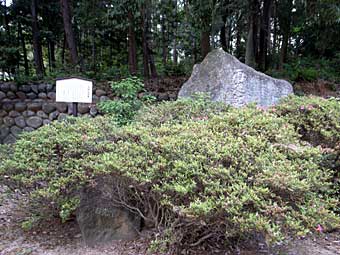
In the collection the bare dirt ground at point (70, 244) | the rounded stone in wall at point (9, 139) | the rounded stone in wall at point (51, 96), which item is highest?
the rounded stone in wall at point (51, 96)

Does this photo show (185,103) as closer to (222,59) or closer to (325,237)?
(222,59)

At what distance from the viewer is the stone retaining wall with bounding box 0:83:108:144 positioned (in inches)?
241

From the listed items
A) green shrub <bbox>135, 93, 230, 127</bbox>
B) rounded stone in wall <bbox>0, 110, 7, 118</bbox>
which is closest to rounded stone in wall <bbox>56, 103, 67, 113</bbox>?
rounded stone in wall <bbox>0, 110, 7, 118</bbox>

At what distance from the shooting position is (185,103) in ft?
10.3

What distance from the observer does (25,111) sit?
6.19 m

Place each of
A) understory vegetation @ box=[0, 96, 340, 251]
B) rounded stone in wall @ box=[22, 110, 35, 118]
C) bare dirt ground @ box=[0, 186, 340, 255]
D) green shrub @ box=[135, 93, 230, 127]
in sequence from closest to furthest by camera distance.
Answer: understory vegetation @ box=[0, 96, 340, 251] < bare dirt ground @ box=[0, 186, 340, 255] < green shrub @ box=[135, 93, 230, 127] < rounded stone in wall @ box=[22, 110, 35, 118]

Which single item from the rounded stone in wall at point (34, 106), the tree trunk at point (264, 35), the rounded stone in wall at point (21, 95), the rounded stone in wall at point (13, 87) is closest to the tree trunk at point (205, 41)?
the tree trunk at point (264, 35)

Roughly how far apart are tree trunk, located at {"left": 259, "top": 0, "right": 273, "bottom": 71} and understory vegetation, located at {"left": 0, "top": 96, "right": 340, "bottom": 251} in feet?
17.5

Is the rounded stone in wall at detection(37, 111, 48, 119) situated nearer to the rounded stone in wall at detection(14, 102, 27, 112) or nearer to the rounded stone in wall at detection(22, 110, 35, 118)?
the rounded stone in wall at detection(22, 110, 35, 118)

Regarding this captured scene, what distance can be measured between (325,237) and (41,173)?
232cm

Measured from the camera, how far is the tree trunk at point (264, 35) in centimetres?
746

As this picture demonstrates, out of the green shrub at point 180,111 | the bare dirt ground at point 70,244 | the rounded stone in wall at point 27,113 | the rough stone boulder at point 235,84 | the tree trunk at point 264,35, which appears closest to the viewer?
the bare dirt ground at point 70,244

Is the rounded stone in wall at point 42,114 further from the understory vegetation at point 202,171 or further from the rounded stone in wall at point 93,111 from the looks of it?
the understory vegetation at point 202,171

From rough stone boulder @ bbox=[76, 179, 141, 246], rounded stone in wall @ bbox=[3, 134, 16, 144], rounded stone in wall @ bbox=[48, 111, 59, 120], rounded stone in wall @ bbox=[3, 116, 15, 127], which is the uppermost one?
rounded stone in wall @ bbox=[48, 111, 59, 120]
